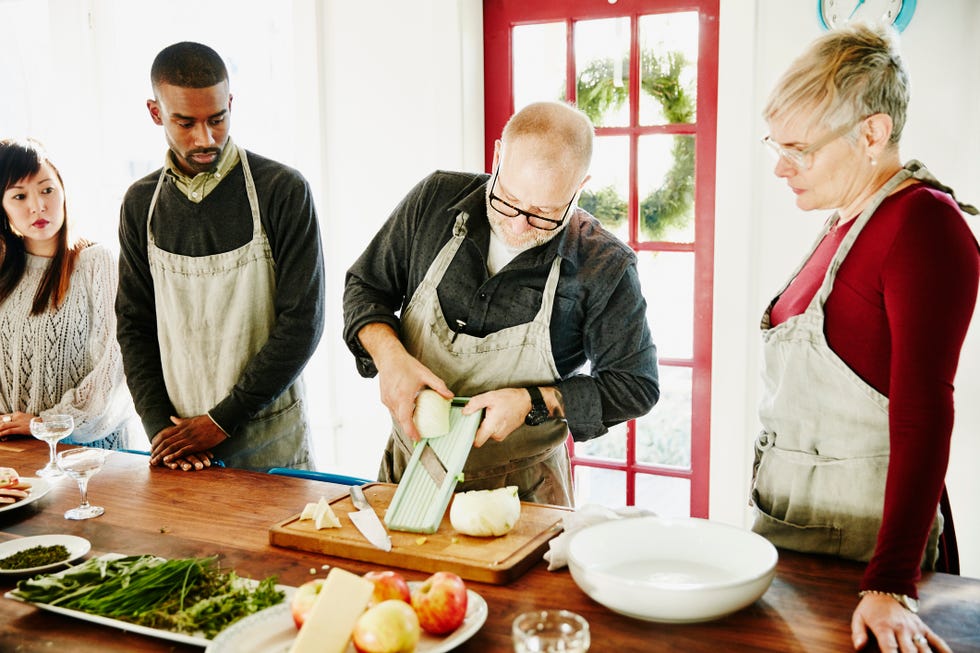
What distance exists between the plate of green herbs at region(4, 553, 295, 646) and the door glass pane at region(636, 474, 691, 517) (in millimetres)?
2191

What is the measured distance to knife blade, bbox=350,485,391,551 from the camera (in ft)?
5.37

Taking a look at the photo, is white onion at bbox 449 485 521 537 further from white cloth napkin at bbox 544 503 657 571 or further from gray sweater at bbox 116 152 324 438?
gray sweater at bbox 116 152 324 438

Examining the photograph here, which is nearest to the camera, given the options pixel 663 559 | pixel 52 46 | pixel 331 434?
pixel 663 559

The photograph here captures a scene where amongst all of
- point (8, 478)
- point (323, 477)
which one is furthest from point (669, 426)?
point (8, 478)

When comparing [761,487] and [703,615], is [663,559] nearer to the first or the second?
[703,615]

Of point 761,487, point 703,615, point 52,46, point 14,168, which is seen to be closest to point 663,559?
point 703,615

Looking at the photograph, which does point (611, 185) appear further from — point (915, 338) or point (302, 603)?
point (302, 603)

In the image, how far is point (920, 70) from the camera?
2.66m

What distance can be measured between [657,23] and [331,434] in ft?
7.21

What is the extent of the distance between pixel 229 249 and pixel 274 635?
143 centimetres

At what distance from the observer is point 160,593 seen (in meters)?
1.41

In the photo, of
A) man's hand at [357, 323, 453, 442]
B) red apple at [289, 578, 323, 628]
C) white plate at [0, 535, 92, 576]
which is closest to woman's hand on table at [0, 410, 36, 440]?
white plate at [0, 535, 92, 576]

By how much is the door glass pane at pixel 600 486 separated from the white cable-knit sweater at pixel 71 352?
181cm

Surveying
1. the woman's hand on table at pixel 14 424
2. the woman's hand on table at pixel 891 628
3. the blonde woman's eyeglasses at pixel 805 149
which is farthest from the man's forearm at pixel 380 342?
the woman's hand on table at pixel 14 424
